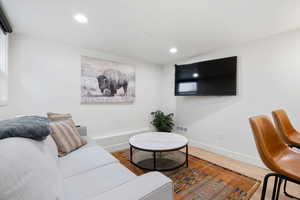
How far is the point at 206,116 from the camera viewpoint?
300cm

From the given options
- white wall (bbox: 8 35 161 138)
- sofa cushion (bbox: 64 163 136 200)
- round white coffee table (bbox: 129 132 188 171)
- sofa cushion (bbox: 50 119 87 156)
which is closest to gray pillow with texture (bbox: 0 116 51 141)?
sofa cushion (bbox: 64 163 136 200)

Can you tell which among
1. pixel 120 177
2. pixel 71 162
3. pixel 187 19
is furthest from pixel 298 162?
pixel 71 162

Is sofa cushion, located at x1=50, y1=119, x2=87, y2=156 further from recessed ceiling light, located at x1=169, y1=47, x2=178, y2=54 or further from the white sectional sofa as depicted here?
recessed ceiling light, located at x1=169, y1=47, x2=178, y2=54

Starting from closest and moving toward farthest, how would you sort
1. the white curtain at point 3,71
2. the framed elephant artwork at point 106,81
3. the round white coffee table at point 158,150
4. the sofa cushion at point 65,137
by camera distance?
1. the sofa cushion at point 65,137
2. the white curtain at point 3,71
3. the round white coffee table at point 158,150
4. the framed elephant artwork at point 106,81

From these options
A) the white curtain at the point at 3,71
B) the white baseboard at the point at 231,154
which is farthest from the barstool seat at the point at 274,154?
the white curtain at the point at 3,71

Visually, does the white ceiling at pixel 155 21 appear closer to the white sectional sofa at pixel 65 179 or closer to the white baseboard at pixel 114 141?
the white sectional sofa at pixel 65 179

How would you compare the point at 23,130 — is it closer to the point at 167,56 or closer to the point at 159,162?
the point at 159,162

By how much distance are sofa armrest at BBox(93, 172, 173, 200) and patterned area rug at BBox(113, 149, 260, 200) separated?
94cm

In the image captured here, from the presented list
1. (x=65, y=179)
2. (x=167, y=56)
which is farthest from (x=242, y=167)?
(x=167, y=56)

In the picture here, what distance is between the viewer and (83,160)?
145cm

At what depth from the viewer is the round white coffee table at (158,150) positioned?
1.94 metres

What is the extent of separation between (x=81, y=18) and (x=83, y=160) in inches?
68.2

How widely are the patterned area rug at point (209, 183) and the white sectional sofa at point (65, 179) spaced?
925mm

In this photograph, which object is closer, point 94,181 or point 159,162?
point 94,181
